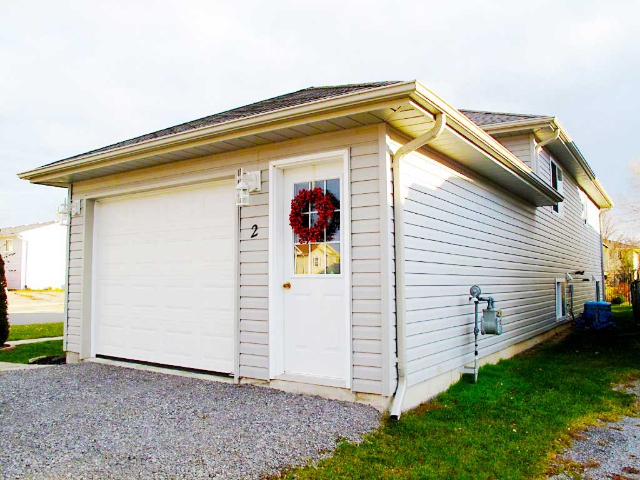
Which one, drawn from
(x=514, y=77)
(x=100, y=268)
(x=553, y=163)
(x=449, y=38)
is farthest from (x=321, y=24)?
(x=514, y=77)

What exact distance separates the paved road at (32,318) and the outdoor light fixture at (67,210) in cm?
828

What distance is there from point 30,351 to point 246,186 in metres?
5.77

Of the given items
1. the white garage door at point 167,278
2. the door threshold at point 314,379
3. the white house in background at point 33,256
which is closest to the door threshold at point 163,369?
the white garage door at point 167,278

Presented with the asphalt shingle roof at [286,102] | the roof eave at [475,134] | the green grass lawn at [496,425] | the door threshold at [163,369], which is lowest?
the green grass lawn at [496,425]

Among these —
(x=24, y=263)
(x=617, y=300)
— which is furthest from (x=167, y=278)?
(x=24, y=263)

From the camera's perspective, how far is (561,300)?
36.5ft

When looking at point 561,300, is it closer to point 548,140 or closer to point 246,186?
point 548,140

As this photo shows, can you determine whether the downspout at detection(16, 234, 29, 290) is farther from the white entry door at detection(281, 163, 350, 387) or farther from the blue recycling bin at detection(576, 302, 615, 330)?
the blue recycling bin at detection(576, 302, 615, 330)

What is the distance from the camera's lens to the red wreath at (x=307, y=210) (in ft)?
14.8

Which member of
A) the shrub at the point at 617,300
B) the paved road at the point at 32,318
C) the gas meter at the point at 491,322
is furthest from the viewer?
the shrub at the point at 617,300

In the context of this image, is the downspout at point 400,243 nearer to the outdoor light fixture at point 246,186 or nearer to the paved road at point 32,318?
the outdoor light fixture at point 246,186

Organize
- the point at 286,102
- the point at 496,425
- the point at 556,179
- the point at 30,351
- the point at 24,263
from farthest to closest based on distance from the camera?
the point at 24,263, the point at 556,179, the point at 30,351, the point at 286,102, the point at 496,425

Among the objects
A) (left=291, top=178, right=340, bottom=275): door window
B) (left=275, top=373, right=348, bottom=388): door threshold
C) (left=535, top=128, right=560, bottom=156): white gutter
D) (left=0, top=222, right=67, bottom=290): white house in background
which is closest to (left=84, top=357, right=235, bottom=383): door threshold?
(left=275, top=373, right=348, bottom=388): door threshold

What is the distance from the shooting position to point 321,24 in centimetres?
980
